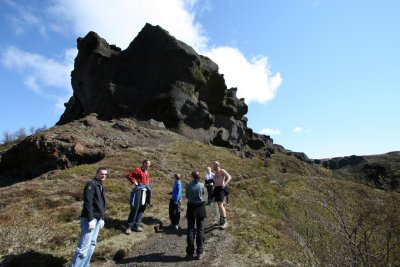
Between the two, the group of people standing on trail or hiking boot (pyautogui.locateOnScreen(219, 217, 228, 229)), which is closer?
the group of people standing on trail

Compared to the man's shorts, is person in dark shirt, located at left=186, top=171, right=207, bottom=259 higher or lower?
lower

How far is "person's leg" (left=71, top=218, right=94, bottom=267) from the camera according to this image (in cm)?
1223

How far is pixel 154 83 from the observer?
74188 mm

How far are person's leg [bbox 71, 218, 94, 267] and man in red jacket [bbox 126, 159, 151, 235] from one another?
4.93 metres

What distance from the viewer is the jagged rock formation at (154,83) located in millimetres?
70188

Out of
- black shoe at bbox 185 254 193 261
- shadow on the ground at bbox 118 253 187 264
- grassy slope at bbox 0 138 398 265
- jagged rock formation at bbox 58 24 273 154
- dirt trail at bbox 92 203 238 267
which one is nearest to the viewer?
dirt trail at bbox 92 203 238 267

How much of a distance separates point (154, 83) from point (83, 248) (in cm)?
6366

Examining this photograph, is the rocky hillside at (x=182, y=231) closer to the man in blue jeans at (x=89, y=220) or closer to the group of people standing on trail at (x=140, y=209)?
the group of people standing on trail at (x=140, y=209)

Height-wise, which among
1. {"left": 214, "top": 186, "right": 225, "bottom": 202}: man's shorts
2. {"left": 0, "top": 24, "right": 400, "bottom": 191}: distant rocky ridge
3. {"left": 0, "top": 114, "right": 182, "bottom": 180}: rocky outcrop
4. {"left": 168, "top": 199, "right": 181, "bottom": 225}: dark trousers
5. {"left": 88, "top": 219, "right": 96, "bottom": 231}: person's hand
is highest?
{"left": 0, "top": 24, "right": 400, "bottom": 191}: distant rocky ridge

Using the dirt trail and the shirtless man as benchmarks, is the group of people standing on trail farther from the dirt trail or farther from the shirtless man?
the dirt trail

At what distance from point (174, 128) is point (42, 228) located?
5185 cm

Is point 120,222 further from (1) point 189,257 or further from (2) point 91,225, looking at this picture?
(2) point 91,225

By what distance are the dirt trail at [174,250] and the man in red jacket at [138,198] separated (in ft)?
3.39

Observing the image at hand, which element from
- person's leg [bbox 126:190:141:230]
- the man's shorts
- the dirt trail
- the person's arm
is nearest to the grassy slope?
the dirt trail
